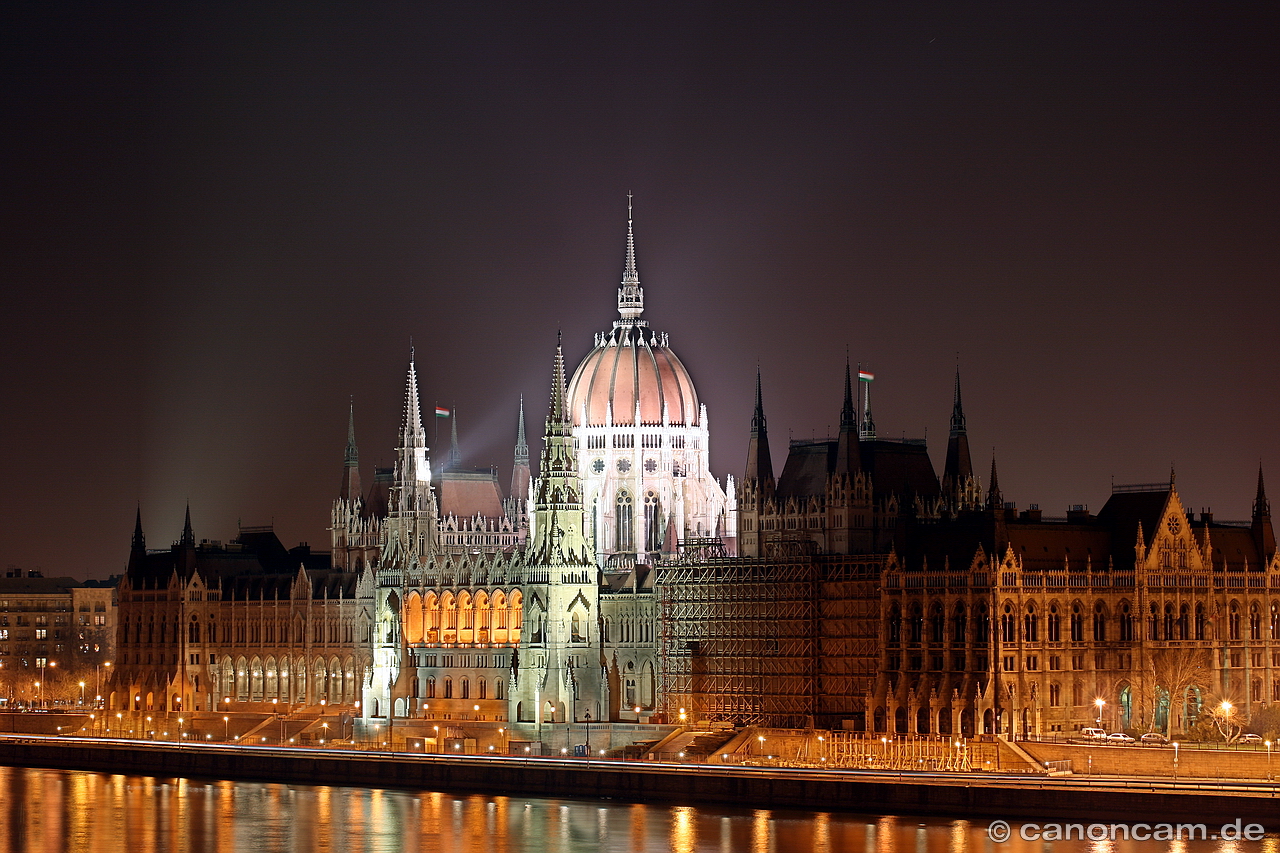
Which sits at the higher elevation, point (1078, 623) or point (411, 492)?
point (411, 492)

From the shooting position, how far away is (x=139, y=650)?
19650 cm

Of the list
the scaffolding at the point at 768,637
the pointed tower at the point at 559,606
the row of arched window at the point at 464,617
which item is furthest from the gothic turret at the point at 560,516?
the scaffolding at the point at 768,637

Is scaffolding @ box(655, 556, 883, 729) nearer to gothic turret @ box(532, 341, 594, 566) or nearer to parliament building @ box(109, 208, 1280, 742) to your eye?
parliament building @ box(109, 208, 1280, 742)

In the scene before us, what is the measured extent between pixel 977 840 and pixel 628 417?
73.6 metres

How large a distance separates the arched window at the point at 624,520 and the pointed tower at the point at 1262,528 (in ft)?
161

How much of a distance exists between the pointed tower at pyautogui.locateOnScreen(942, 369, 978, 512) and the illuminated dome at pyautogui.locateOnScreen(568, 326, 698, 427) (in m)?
29.5

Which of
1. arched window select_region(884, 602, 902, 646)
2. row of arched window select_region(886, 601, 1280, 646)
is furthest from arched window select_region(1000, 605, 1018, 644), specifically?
arched window select_region(884, 602, 902, 646)

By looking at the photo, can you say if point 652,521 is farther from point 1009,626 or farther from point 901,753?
point 901,753

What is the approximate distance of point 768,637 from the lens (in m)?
156

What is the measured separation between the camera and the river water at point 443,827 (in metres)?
123

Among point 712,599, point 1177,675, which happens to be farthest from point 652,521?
point 1177,675

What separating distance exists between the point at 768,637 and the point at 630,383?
3860 cm

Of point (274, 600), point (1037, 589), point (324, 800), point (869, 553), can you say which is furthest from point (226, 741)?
point (1037, 589)

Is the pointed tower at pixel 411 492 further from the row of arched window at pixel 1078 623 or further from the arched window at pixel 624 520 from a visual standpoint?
the row of arched window at pixel 1078 623
